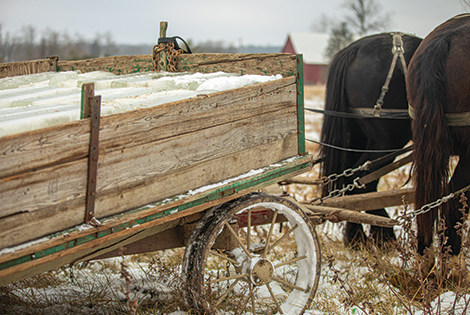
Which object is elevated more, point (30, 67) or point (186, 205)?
point (30, 67)

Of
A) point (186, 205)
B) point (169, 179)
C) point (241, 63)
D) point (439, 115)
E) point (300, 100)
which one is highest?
point (241, 63)

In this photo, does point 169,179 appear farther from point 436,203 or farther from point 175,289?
point 436,203

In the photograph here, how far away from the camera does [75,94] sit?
7.11 feet

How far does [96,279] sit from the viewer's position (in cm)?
294

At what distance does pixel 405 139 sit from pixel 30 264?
326cm

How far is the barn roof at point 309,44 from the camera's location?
4477cm

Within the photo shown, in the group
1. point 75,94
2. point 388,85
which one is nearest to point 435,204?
point 388,85

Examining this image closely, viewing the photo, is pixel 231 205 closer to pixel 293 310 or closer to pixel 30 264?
pixel 293 310

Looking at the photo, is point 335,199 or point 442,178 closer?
point 442,178

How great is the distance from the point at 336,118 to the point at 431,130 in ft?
4.28

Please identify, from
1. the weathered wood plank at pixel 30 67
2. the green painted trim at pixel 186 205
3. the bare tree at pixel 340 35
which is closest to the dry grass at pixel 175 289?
the green painted trim at pixel 186 205

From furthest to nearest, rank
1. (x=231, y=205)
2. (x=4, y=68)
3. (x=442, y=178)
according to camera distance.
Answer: (x=4, y=68), (x=442, y=178), (x=231, y=205)

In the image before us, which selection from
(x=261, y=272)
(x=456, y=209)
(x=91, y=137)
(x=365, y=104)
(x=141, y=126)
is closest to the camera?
(x=91, y=137)

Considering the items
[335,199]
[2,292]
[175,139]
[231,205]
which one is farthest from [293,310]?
[2,292]
